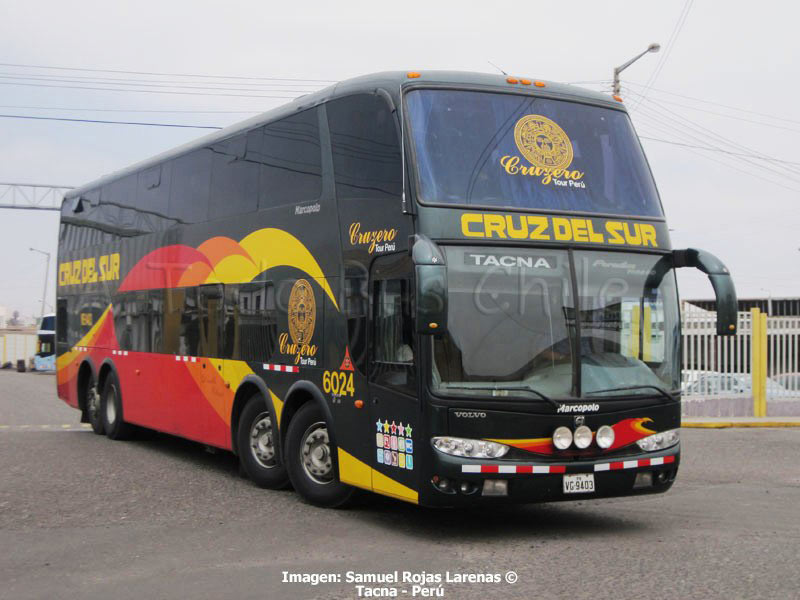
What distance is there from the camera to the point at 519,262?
29.0 ft

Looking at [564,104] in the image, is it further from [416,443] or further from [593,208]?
[416,443]

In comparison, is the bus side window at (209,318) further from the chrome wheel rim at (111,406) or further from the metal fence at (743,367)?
the metal fence at (743,367)

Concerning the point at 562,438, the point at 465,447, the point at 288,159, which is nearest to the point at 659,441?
the point at 562,438

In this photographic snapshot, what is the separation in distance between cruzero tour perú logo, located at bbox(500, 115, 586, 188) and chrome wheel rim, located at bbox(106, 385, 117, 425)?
30.6 feet

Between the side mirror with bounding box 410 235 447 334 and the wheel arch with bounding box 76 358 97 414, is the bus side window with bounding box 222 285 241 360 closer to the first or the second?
the side mirror with bounding box 410 235 447 334

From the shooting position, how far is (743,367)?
2298 cm

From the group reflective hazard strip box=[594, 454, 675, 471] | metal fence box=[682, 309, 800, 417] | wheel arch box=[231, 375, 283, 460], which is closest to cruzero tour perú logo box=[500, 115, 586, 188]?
reflective hazard strip box=[594, 454, 675, 471]

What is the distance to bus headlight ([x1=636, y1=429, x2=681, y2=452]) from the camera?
30.0ft

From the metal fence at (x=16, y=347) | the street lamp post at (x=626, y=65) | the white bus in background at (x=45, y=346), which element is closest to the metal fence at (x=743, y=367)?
the street lamp post at (x=626, y=65)

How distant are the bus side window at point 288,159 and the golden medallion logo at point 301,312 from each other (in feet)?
2.89

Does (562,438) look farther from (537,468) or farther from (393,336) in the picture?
(393,336)

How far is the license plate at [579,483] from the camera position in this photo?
28.6 feet

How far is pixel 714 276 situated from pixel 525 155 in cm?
189

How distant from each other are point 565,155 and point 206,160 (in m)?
5.42
